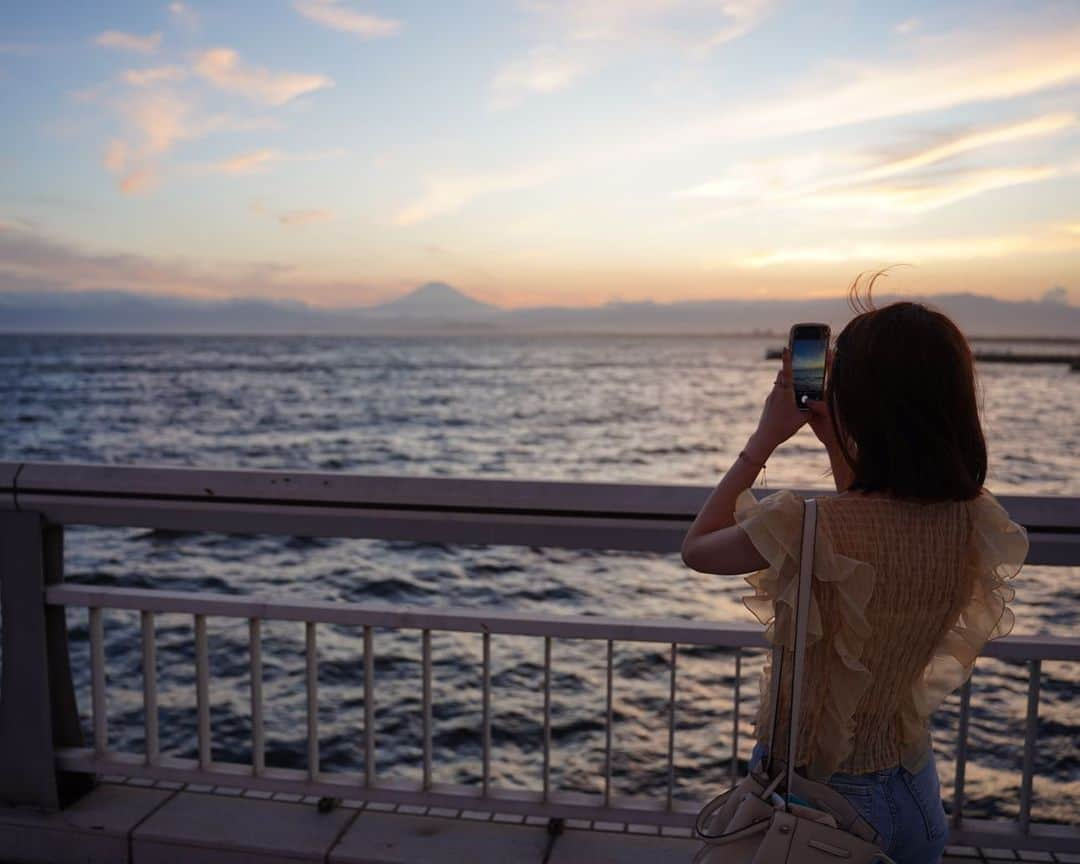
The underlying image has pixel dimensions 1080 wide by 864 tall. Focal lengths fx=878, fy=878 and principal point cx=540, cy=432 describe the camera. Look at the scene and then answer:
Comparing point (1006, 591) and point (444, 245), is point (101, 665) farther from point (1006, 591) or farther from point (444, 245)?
Answer: point (444, 245)

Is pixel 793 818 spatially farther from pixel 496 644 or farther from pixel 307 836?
pixel 496 644

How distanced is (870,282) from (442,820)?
6.51ft

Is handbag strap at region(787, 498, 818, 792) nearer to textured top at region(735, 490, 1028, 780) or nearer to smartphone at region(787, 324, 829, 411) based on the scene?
textured top at region(735, 490, 1028, 780)

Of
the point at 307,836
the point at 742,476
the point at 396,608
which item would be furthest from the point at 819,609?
the point at 307,836

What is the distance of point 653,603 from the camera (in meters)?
11.9

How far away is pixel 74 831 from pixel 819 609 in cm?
232

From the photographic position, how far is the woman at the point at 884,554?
1246mm

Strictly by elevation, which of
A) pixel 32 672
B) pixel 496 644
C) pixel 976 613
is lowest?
pixel 496 644

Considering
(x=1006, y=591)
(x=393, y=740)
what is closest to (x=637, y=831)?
(x=1006, y=591)

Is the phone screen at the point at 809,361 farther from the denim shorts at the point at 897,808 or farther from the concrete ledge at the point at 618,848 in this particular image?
the concrete ledge at the point at 618,848

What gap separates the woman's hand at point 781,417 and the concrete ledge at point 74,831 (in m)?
2.20

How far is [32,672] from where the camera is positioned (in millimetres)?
2594

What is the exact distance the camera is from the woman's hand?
4.50 feet

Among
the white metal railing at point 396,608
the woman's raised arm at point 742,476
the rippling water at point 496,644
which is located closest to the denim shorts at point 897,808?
the woman's raised arm at point 742,476
